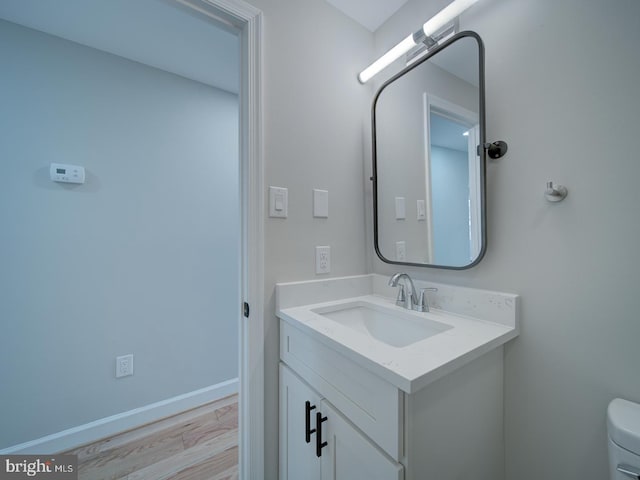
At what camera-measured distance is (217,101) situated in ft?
5.97

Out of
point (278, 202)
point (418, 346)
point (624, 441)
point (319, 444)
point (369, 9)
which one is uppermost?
point (369, 9)

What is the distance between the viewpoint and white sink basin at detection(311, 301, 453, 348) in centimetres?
89

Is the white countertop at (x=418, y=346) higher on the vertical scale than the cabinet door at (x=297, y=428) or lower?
higher

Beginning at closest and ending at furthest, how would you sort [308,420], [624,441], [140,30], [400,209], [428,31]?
1. [624,441]
2. [308,420]
3. [428,31]
4. [400,209]
5. [140,30]

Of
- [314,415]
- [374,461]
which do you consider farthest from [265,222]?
[374,461]

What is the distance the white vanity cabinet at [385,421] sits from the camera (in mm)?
535

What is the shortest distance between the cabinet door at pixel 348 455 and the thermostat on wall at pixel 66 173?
1.69m

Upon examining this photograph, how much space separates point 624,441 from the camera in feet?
1.69

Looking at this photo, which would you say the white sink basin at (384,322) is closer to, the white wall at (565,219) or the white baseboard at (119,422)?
the white wall at (565,219)

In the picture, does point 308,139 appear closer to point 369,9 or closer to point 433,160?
point 433,160

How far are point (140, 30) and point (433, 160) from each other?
1.63m

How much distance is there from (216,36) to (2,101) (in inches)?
42.8

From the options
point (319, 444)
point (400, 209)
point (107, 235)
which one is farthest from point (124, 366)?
point (400, 209)

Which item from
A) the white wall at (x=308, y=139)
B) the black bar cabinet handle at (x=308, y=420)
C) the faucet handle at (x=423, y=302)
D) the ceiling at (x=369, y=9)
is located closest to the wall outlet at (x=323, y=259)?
the white wall at (x=308, y=139)
